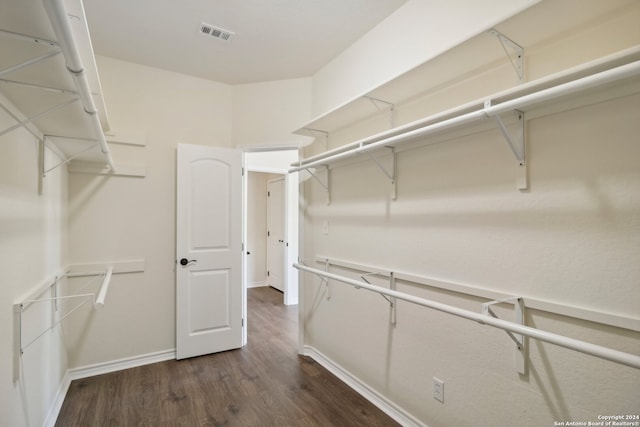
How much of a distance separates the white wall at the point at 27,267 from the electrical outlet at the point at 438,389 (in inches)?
79.7

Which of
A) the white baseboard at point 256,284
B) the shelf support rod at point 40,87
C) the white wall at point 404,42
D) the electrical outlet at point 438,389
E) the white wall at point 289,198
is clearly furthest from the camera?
the white baseboard at point 256,284

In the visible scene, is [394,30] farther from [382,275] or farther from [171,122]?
[171,122]

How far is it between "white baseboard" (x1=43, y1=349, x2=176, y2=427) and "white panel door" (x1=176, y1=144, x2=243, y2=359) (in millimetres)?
170

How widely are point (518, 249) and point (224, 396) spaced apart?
2.21 m

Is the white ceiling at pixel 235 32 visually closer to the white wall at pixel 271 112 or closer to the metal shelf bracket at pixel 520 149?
the white wall at pixel 271 112

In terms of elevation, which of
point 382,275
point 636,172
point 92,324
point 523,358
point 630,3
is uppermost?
point 630,3

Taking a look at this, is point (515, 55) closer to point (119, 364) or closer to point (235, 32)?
point (235, 32)

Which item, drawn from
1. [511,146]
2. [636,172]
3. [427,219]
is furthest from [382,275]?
[636,172]

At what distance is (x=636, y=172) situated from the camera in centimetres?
113

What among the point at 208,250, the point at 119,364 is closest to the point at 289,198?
the point at 208,250

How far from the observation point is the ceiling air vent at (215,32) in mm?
2364

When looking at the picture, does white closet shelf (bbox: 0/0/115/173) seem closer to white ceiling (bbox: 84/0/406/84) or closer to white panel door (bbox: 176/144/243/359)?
white ceiling (bbox: 84/0/406/84)

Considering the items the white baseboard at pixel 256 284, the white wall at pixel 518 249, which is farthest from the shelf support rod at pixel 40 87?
the white baseboard at pixel 256 284

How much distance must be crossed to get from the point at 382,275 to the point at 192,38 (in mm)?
2315
